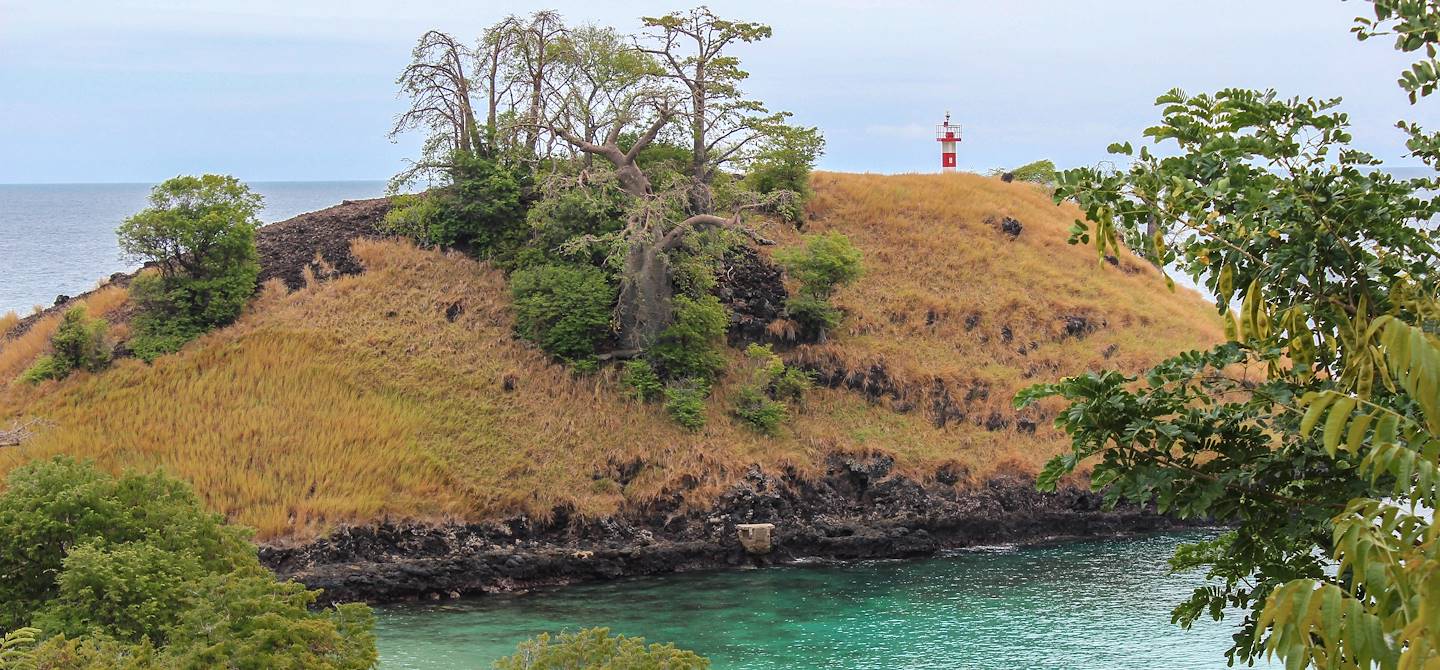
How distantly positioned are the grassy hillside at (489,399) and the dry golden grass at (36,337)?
102mm

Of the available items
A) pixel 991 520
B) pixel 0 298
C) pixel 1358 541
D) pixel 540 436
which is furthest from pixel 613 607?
pixel 0 298

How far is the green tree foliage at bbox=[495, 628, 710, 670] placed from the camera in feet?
45.4

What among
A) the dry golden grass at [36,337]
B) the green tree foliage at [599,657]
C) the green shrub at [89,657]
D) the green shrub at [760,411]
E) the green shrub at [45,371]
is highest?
the dry golden grass at [36,337]

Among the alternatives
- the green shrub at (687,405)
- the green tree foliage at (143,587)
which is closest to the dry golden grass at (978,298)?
the green shrub at (687,405)

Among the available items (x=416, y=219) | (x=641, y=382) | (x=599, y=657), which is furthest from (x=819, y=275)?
(x=599, y=657)

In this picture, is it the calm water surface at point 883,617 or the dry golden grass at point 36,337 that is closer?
the calm water surface at point 883,617

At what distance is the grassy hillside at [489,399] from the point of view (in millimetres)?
28656

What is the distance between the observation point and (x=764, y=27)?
34.5 m

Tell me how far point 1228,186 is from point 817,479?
23140mm

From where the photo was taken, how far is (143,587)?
16.6 metres

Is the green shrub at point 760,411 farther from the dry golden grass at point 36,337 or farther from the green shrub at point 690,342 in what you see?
the dry golden grass at point 36,337

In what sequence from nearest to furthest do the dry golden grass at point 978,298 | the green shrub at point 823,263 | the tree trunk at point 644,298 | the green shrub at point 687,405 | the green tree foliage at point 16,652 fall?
the green tree foliage at point 16,652 → the green shrub at point 687,405 → the tree trunk at point 644,298 → the green shrub at point 823,263 → the dry golden grass at point 978,298

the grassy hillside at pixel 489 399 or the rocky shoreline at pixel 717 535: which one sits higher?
the grassy hillside at pixel 489 399

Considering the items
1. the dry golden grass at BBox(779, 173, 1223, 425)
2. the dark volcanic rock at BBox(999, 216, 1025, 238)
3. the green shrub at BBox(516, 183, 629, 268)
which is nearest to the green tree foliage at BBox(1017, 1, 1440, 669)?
the green shrub at BBox(516, 183, 629, 268)
